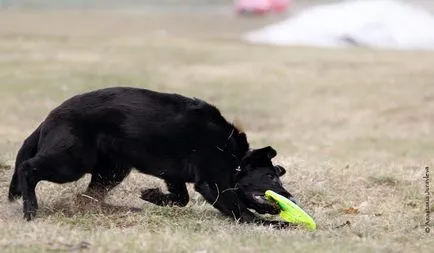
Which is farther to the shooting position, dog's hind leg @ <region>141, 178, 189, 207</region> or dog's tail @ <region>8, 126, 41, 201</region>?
dog's hind leg @ <region>141, 178, 189, 207</region>

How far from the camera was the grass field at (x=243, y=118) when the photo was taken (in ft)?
17.1

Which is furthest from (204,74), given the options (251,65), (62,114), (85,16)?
(85,16)

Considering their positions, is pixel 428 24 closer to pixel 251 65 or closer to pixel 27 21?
pixel 251 65

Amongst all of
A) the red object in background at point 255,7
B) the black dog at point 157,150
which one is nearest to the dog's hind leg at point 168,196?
the black dog at point 157,150

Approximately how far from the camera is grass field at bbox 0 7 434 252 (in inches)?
205

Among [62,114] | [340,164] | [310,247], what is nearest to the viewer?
[310,247]

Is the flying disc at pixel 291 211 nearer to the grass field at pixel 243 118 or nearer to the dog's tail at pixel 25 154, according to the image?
the grass field at pixel 243 118

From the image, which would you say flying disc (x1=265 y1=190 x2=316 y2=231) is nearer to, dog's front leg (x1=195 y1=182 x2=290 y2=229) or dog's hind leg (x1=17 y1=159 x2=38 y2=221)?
dog's front leg (x1=195 y1=182 x2=290 y2=229)

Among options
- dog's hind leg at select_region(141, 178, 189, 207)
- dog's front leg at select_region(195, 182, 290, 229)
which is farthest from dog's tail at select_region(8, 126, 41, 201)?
dog's front leg at select_region(195, 182, 290, 229)

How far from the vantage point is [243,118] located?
46.6ft

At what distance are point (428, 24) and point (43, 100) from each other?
14410mm

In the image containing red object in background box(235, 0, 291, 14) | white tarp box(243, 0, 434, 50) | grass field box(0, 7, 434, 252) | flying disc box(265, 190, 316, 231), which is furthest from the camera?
red object in background box(235, 0, 291, 14)

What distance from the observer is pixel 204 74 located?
56.8ft

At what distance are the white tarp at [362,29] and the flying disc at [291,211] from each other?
18.0 meters
